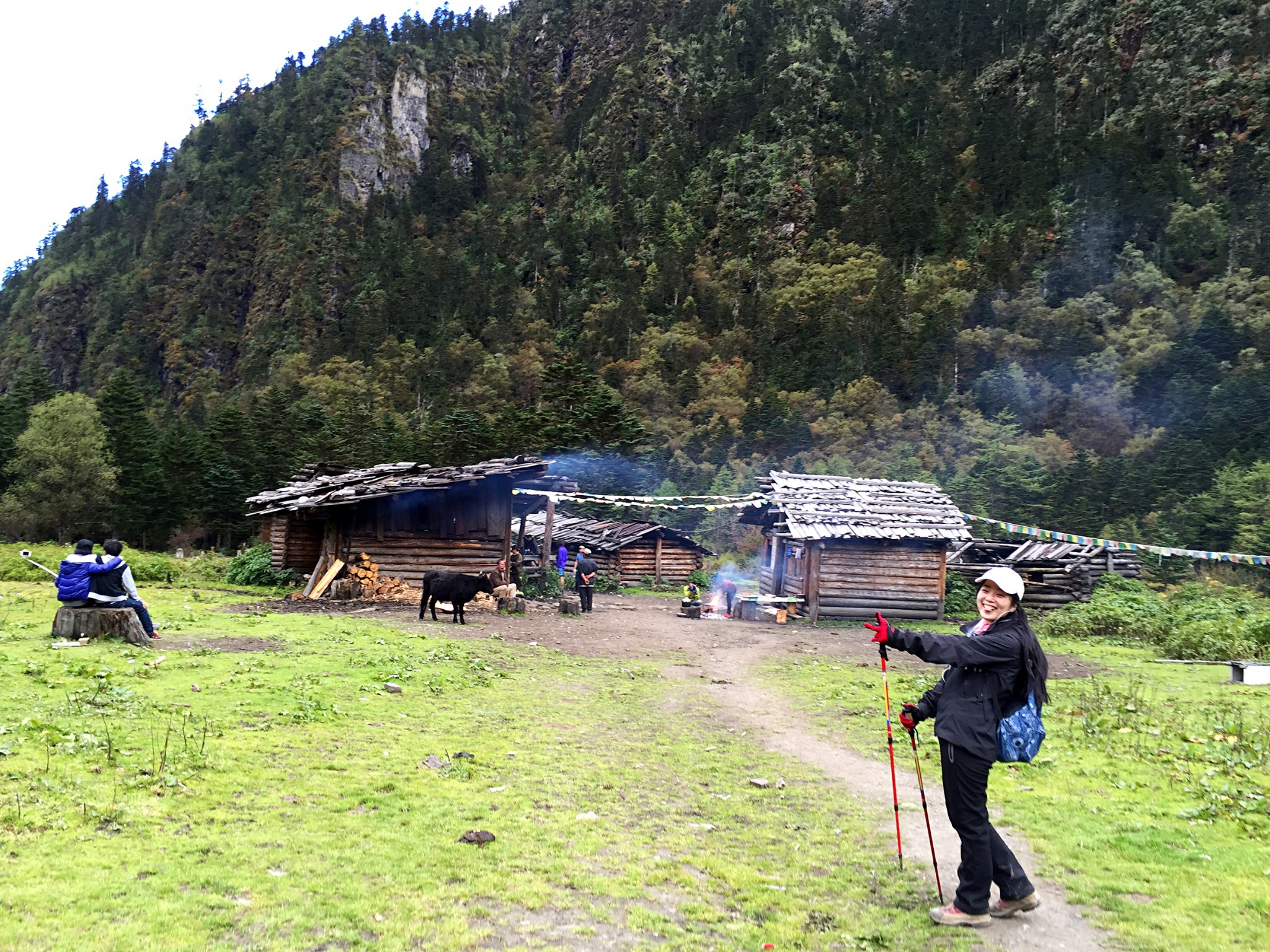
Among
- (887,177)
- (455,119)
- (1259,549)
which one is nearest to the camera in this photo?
(1259,549)

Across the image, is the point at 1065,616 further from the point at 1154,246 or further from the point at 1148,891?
the point at 1154,246

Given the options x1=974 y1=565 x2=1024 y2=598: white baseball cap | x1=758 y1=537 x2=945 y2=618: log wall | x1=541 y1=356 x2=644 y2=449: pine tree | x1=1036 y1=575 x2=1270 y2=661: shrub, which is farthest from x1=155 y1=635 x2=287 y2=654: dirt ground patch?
x1=541 y1=356 x2=644 y2=449: pine tree

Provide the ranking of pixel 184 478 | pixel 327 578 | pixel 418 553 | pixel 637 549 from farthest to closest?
pixel 184 478, pixel 637 549, pixel 418 553, pixel 327 578

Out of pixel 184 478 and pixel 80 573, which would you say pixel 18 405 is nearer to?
pixel 184 478

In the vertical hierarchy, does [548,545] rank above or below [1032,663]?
above

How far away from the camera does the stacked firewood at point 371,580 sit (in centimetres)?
2517

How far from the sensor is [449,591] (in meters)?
21.1

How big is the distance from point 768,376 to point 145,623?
7488 cm

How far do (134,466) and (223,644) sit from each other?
48.2 metres

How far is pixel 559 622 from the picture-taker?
2270 cm

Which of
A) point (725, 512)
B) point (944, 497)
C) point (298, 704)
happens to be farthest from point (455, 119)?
point (298, 704)

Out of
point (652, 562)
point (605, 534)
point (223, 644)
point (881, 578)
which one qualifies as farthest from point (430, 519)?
point (652, 562)

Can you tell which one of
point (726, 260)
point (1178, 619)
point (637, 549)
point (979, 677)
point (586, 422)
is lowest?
point (1178, 619)

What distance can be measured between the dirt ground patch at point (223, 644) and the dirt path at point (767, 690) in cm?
405
